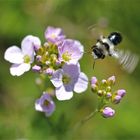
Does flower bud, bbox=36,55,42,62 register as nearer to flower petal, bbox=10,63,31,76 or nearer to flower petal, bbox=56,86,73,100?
flower petal, bbox=10,63,31,76

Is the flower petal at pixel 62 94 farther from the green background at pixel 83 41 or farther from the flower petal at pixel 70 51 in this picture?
the green background at pixel 83 41

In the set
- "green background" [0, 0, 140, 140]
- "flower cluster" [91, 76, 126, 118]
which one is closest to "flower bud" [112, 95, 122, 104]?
"flower cluster" [91, 76, 126, 118]

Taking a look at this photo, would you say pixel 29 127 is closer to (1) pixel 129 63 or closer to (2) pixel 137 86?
(1) pixel 129 63

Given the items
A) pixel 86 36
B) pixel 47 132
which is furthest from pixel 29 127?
pixel 86 36

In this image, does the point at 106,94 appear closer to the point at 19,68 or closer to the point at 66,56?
the point at 66,56

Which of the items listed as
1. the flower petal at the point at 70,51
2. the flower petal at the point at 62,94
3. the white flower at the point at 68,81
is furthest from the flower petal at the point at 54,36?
the flower petal at the point at 62,94
